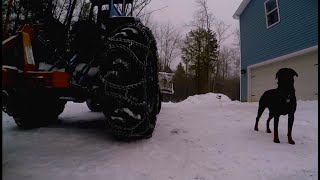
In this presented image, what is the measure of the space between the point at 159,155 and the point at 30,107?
235cm

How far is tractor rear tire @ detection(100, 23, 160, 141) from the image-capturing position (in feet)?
11.4

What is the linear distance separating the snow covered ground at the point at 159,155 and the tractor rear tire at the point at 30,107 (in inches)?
8.8

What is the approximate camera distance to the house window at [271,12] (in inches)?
507

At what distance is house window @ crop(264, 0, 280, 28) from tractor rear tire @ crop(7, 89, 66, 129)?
1052cm

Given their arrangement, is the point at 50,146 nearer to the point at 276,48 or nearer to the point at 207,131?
the point at 207,131

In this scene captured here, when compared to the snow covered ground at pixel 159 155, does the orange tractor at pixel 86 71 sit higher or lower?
higher

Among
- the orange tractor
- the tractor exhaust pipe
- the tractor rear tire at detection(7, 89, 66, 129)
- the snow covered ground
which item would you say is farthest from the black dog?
the tractor exhaust pipe

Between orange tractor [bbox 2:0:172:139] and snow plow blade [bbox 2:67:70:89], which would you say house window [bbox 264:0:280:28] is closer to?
orange tractor [bbox 2:0:172:139]

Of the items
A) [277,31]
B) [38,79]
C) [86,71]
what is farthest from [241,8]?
[38,79]

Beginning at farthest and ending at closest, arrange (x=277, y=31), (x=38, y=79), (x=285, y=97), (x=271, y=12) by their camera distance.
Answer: (x=271, y=12) < (x=277, y=31) < (x=285, y=97) < (x=38, y=79)

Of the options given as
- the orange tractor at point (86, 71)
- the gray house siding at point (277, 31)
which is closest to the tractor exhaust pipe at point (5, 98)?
the orange tractor at point (86, 71)

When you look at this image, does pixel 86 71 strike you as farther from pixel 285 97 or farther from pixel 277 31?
pixel 277 31

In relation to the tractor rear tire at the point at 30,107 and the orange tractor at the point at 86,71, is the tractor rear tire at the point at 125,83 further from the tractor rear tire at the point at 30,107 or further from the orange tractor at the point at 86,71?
the tractor rear tire at the point at 30,107

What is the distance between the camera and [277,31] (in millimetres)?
12688
